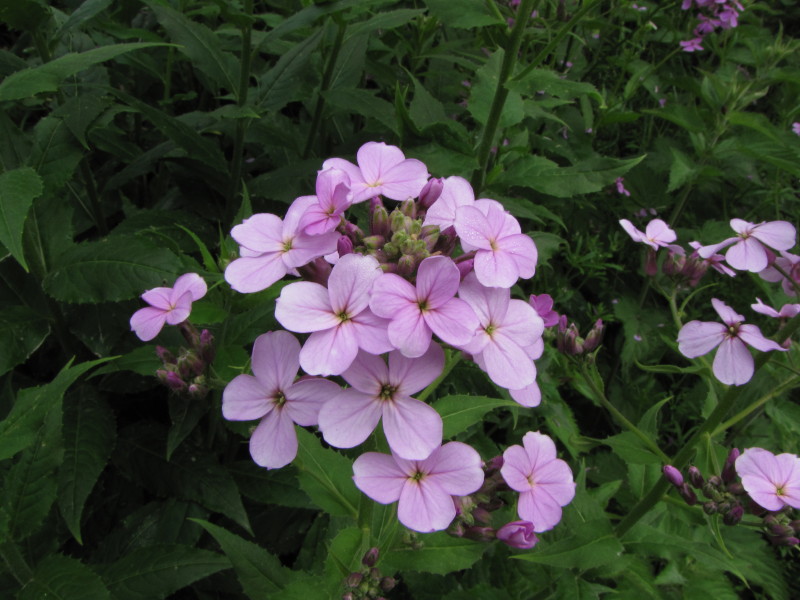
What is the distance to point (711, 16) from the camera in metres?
4.88

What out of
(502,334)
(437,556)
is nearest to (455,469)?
(502,334)

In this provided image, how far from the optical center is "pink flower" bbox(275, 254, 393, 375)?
125 centimetres

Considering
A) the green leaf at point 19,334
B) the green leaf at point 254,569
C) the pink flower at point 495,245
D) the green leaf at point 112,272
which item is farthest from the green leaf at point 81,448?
the pink flower at point 495,245

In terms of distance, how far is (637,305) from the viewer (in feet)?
13.6

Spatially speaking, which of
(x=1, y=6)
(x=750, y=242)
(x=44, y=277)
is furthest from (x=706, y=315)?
(x=1, y=6)

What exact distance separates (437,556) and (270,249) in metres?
0.98

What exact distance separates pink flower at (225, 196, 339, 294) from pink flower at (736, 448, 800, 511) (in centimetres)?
143

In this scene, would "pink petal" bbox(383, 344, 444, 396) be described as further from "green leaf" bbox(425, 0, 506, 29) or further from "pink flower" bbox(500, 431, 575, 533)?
"green leaf" bbox(425, 0, 506, 29)

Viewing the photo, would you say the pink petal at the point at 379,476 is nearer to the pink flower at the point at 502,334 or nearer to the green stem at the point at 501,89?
the pink flower at the point at 502,334

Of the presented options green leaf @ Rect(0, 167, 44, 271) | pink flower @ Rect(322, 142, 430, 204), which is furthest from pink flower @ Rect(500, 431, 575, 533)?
green leaf @ Rect(0, 167, 44, 271)

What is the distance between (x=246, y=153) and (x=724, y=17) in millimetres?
3536

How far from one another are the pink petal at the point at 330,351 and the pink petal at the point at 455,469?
0.32 m

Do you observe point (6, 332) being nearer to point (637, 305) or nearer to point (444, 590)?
point (444, 590)

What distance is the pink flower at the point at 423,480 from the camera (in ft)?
4.42
